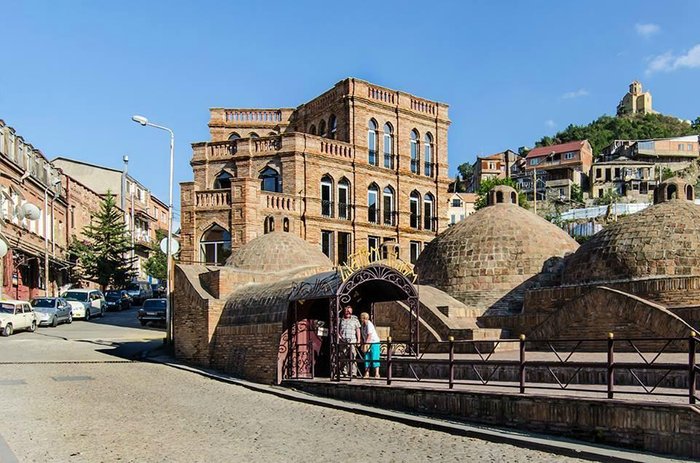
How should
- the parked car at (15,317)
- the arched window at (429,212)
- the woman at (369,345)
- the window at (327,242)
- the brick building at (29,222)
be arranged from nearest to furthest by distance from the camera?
the woman at (369,345) < the parked car at (15,317) < the window at (327,242) < the brick building at (29,222) < the arched window at (429,212)

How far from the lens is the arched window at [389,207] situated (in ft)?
131

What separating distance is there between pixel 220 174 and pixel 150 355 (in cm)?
1416

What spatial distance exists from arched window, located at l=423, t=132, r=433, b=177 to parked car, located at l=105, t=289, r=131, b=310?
20.5 m

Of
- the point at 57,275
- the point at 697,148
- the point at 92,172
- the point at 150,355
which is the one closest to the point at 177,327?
the point at 150,355

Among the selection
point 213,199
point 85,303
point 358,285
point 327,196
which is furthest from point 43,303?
point 358,285

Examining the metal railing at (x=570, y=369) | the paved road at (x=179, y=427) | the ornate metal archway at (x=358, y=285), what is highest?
the ornate metal archway at (x=358, y=285)

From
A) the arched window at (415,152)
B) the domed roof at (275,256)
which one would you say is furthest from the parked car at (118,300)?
the domed roof at (275,256)

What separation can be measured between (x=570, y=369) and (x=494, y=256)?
12350 mm

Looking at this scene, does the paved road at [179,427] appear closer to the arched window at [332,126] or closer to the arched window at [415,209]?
the arched window at [332,126]

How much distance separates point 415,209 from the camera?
41.4 meters

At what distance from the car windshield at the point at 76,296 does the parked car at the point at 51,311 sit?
348 cm

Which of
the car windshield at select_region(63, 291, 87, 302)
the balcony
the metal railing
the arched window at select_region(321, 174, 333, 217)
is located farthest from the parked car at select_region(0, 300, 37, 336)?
the metal railing

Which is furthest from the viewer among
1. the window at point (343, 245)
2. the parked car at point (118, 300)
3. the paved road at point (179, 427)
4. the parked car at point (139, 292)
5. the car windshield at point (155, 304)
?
the parked car at point (139, 292)

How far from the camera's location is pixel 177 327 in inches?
958
